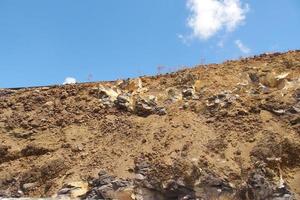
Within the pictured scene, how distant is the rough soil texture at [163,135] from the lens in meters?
15.2

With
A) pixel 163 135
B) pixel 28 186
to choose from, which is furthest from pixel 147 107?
pixel 28 186

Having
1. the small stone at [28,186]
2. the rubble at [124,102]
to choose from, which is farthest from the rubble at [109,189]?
the rubble at [124,102]

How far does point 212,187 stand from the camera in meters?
14.9

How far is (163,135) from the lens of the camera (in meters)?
16.9

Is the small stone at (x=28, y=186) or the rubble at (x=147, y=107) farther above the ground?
the rubble at (x=147, y=107)

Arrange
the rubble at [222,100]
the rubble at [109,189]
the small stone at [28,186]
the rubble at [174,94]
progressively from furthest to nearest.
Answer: the rubble at [174,94] → the rubble at [222,100] → the small stone at [28,186] → the rubble at [109,189]

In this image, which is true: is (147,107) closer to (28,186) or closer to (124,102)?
(124,102)

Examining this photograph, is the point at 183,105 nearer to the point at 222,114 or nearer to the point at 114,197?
the point at 222,114

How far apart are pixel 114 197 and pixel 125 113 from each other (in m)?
4.02

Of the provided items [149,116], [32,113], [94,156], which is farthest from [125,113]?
[32,113]

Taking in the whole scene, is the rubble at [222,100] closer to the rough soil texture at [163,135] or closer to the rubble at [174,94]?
the rough soil texture at [163,135]

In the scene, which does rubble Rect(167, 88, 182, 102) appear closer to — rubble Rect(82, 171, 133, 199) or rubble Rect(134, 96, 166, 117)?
rubble Rect(134, 96, 166, 117)

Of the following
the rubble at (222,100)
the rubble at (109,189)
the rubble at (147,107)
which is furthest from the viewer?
the rubble at (147,107)

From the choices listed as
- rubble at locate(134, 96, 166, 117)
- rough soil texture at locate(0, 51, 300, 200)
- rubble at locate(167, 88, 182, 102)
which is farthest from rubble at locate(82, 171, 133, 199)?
rubble at locate(167, 88, 182, 102)
